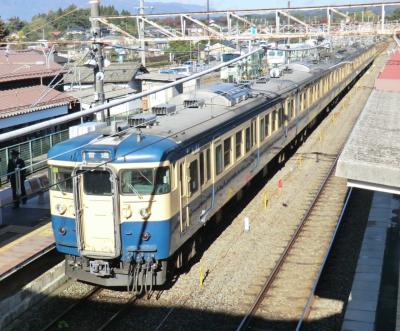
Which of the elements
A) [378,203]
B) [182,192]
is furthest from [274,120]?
[182,192]

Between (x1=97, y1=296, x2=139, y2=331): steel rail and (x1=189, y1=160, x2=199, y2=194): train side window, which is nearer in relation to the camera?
(x1=97, y1=296, x2=139, y2=331): steel rail

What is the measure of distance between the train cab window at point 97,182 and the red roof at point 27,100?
8.95 m

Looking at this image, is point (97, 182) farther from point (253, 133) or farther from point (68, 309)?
Result: point (253, 133)

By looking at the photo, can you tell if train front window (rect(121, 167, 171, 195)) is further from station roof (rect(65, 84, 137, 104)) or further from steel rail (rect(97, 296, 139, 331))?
station roof (rect(65, 84, 137, 104))

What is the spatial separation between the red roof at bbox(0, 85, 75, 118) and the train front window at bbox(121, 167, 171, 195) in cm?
925

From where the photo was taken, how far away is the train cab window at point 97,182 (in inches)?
373

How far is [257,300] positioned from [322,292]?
1.32m

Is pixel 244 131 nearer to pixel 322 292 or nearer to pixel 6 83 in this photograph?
pixel 322 292

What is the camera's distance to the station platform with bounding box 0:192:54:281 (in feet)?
35.3

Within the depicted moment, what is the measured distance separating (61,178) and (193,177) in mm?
2461

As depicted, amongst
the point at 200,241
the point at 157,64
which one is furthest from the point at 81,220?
the point at 157,64

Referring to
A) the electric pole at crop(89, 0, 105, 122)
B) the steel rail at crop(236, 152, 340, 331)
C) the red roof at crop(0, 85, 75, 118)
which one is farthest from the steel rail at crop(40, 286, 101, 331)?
the red roof at crop(0, 85, 75, 118)

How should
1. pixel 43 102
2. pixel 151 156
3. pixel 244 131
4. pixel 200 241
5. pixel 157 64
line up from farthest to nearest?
pixel 157 64 < pixel 43 102 < pixel 244 131 < pixel 200 241 < pixel 151 156

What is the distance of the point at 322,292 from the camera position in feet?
34.3
